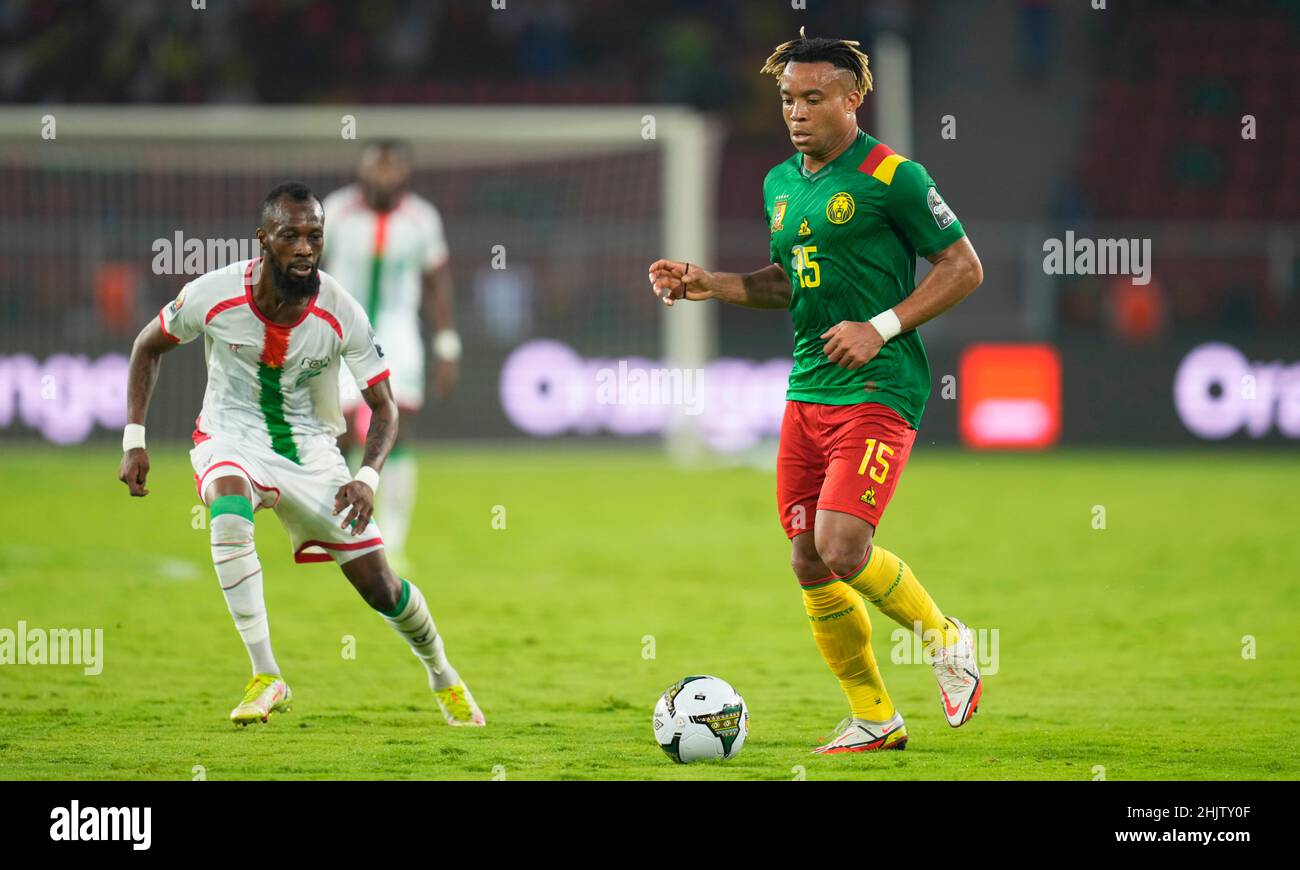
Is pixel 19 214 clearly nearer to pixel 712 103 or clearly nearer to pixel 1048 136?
pixel 712 103

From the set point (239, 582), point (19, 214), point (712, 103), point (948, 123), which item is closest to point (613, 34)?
point (712, 103)

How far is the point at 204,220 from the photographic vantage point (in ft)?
58.7

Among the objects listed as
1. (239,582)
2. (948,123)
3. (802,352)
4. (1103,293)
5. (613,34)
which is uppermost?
(613,34)

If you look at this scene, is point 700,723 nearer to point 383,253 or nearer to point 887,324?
point 887,324

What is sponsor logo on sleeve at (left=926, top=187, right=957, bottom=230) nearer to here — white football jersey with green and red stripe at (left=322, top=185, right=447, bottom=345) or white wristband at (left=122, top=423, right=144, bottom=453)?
white wristband at (left=122, top=423, right=144, bottom=453)

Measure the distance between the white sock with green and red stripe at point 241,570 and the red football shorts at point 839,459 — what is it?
1864mm

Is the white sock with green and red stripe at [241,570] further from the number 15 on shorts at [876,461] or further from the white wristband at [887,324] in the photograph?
the white wristband at [887,324]

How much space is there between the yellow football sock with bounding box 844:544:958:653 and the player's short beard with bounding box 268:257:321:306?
6.83 ft

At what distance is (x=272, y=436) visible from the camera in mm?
6051

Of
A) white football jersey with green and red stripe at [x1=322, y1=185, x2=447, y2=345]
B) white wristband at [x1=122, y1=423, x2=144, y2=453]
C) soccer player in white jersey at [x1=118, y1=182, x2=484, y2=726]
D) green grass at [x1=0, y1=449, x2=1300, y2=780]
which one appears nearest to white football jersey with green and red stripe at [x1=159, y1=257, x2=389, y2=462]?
soccer player in white jersey at [x1=118, y1=182, x2=484, y2=726]

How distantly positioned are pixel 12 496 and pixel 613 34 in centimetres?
1280

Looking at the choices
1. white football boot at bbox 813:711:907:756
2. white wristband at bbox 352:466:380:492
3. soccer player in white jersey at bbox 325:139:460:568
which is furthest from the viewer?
soccer player in white jersey at bbox 325:139:460:568

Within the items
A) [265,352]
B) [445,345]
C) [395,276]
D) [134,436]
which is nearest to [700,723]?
[265,352]

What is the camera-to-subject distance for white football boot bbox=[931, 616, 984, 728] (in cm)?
557
